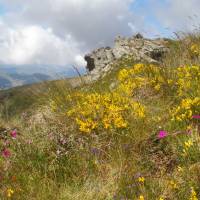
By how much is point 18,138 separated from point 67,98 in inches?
78.7

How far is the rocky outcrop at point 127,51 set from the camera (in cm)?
1553

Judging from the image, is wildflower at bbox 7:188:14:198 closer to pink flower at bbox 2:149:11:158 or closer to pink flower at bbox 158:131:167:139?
pink flower at bbox 2:149:11:158

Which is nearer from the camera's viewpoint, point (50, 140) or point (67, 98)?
point (50, 140)

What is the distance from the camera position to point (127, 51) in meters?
16.9

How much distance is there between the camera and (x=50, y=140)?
20.6 ft

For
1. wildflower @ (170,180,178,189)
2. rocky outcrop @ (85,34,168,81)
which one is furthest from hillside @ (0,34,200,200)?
rocky outcrop @ (85,34,168,81)

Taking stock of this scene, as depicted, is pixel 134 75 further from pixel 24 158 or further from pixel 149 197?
pixel 149 197

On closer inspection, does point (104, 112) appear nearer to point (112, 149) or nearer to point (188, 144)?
point (112, 149)

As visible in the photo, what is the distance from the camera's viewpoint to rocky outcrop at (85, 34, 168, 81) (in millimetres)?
15530

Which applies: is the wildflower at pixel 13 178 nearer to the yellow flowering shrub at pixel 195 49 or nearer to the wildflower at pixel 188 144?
the wildflower at pixel 188 144

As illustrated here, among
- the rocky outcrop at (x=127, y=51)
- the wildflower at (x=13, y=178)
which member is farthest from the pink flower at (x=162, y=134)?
the rocky outcrop at (x=127, y=51)

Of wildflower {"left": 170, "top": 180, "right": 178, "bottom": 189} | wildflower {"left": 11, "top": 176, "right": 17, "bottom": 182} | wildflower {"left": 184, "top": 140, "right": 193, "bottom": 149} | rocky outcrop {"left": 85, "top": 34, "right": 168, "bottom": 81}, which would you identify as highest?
rocky outcrop {"left": 85, "top": 34, "right": 168, "bottom": 81}

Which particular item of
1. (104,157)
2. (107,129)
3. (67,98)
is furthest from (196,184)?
(67,98)

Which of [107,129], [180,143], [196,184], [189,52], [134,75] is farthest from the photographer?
[189,52]
